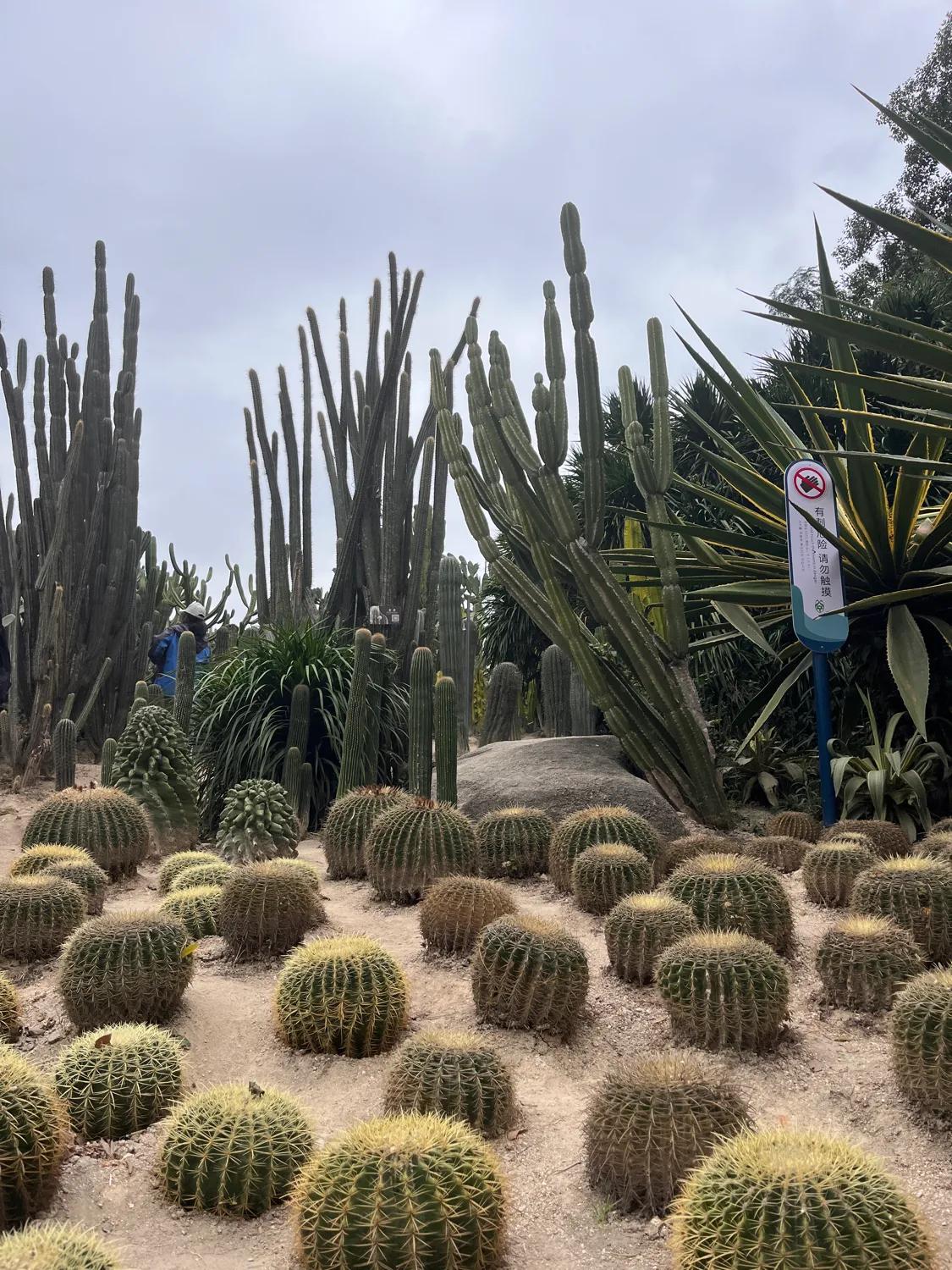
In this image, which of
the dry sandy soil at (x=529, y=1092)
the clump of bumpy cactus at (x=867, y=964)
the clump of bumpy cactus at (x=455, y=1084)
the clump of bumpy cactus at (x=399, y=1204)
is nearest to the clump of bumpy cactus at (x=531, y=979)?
the dry sandy soil at (x=529, y=1092)

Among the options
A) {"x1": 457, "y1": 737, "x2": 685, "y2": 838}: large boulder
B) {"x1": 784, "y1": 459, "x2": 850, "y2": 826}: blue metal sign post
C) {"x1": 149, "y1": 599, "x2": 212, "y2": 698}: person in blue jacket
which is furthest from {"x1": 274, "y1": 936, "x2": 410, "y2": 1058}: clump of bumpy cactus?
{"x1": 149, "y1": 599, "x2": 212, "y2": 698}: person in blue jacket

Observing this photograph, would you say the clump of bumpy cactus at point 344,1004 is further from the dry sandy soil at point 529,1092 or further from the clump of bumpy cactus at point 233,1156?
the clump of bumpy cactus at point 233,1156

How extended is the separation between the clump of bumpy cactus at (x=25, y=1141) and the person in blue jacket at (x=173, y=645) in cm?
816

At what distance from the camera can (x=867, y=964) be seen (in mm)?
3723

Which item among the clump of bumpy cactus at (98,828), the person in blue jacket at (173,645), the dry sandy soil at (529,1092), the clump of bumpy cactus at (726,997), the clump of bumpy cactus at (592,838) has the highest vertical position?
the person in blue jacket at (173,645)

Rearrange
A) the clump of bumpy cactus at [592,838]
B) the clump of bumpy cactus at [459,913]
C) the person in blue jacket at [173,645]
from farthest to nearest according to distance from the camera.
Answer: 1. the person in blue jacket at [173,645]
2. the clump of bumpy cactus at [592,838]
3. the clump of bumpy cactus at [459,913]

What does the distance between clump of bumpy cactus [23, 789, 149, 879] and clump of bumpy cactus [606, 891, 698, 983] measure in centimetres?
283

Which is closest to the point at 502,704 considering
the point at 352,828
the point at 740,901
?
the point at 352,828

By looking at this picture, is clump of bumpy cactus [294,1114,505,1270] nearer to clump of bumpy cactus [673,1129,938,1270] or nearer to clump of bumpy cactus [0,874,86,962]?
clump of bumpy cactus [673,1129,938,1270]

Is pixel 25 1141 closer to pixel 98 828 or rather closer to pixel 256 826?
pixel 98 828

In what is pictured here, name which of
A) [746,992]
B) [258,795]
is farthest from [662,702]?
[746,992]

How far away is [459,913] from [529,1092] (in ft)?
3.47

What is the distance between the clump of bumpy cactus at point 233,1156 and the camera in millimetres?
2768

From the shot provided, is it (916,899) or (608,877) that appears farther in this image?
(608,877)
